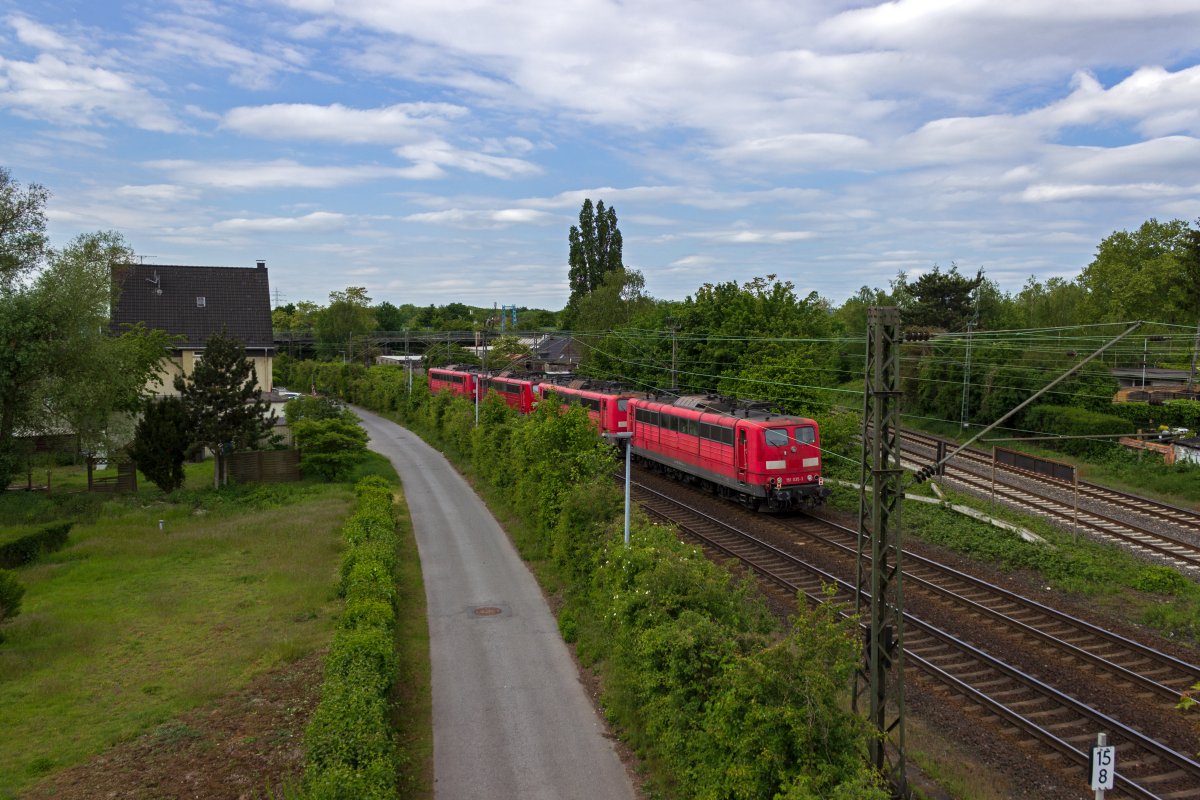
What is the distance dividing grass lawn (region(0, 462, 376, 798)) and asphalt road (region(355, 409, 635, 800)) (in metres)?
3.26

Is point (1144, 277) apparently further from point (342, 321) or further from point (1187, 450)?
point (342, 321)

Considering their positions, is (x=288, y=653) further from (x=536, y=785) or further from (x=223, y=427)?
(x=223, y=427)

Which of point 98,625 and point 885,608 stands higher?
point 885,608

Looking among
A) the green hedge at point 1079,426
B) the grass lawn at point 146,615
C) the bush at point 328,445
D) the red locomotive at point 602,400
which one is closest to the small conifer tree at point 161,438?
the grass lawn at point 146,615

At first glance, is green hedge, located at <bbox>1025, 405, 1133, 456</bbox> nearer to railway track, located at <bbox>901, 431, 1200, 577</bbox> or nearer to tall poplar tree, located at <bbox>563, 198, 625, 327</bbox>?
railway track, located at <bbox>901, 431, 1200, 577</bbox>

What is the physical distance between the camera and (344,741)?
1168cm

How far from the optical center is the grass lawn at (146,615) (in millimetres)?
15094

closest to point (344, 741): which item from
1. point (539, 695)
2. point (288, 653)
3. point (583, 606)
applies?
point (539, 695)

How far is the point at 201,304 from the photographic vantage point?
186 feet

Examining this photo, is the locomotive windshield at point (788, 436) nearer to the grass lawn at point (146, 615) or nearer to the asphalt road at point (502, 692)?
the asphalt road at point (502, 692)

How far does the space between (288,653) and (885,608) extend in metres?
12.9

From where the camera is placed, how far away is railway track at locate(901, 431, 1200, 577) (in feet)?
80.8

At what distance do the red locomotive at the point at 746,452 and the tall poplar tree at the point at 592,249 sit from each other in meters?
52.8

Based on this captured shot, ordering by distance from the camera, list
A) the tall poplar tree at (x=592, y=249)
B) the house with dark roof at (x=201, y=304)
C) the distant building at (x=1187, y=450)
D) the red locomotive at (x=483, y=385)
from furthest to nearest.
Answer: the tall poplar tree at (x=592, y=249), the house with dark roof at (x=201, y=304), the red locomotive at (x=483, y=385), the distant building at (x=1187, y=450)
